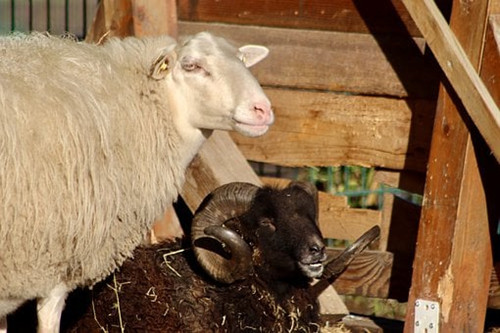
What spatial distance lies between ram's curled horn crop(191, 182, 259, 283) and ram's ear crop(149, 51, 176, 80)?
3.36ft

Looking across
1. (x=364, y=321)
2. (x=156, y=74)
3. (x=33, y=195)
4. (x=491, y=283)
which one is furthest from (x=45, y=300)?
(x=491, y=283)

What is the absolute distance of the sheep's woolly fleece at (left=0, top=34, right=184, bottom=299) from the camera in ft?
15.7

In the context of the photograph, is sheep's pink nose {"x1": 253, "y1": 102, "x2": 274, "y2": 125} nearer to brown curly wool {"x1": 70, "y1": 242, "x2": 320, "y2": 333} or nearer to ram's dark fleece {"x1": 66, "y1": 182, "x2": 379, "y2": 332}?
ram's dark fleece {"x1": 66, "y1": 182, "x2": 379, "y2": 332}

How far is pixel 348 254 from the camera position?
6273 mm

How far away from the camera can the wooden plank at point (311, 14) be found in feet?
20.9

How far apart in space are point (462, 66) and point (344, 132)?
1238 millimetres

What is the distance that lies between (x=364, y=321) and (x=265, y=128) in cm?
189

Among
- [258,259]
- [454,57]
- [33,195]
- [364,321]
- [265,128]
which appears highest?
[454,57]

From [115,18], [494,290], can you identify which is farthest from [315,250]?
[115,18]

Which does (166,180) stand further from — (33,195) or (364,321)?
(364,321)

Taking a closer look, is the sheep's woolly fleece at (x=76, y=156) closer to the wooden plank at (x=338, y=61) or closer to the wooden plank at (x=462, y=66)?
the wooden plank at (x=338, y=61)

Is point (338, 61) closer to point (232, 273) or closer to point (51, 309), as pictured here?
point (232, 273)

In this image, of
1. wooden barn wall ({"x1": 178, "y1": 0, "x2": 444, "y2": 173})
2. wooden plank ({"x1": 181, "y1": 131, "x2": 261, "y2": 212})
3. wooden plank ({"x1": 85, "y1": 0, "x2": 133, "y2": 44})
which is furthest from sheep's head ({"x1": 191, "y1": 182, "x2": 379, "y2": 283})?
wooden plank ({"x1": 85, "y1": 0, "x2": 133, "y2": 44})

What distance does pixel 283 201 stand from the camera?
621 cm
